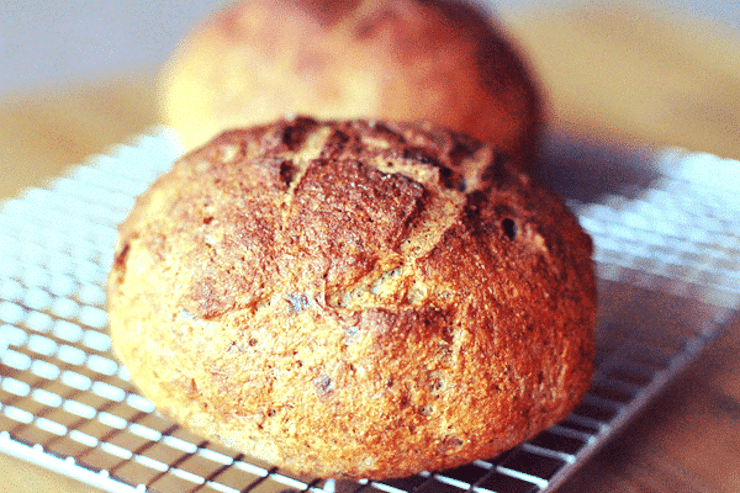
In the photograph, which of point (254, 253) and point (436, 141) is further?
point (436, 141)

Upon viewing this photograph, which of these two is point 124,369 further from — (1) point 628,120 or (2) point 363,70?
(1) point 628,120

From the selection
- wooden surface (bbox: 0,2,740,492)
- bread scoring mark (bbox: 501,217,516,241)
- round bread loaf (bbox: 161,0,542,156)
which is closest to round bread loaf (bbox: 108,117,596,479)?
bread scoring mark (bbox: 501,217,516,241)

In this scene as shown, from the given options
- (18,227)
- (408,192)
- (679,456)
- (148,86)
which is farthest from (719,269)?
(148,86)

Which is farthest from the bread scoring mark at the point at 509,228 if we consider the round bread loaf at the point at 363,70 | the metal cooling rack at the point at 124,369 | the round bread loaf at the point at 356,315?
the round bread loaf at the point at 363,70

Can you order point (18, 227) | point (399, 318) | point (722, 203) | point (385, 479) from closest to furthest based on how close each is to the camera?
1. point (399, 318)
2. point (385, 479)
3. point (18, 227)
4. point (722, 203)

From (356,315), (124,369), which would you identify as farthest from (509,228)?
(124,369)

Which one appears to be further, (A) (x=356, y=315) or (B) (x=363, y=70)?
(B) (x=363, y=70)

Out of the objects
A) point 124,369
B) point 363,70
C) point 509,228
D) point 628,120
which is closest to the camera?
point 509,228

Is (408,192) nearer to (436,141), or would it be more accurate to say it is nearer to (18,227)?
(436,141)
